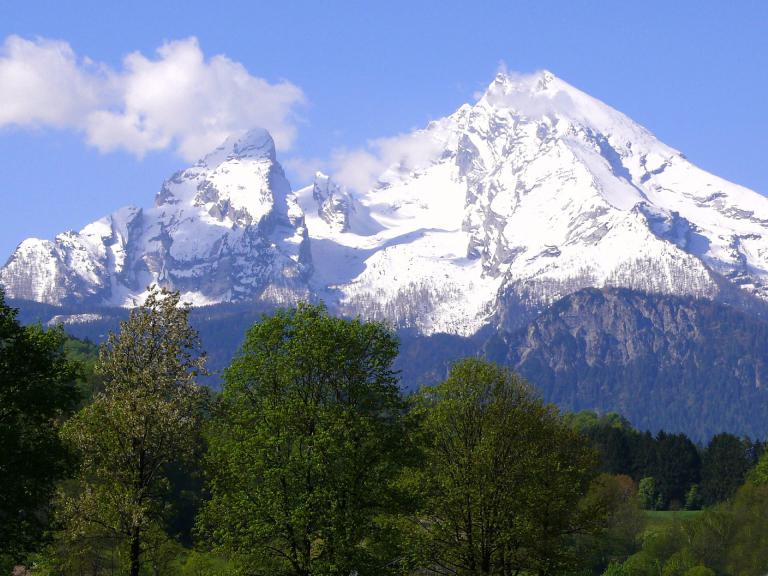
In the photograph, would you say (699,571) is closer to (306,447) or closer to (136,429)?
(306,447)

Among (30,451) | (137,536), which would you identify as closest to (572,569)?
(137,536)

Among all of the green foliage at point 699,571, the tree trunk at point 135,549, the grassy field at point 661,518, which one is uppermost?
the grassy field at point 661,518

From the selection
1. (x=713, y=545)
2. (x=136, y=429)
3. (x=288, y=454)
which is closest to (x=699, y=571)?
(x=713, y=545)

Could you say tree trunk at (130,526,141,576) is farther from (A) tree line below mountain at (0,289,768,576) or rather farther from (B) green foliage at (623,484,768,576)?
(B) green foliage at (623,484,768,576)

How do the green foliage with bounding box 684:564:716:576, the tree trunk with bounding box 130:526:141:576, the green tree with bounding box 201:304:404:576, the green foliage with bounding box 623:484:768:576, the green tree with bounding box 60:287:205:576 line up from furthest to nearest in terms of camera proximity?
the green foliage with bounding box 623:484:768:576, the green foliage with bounding box 684:564:716:576, the green tree with bounding box 201:304:404:576, the green tree with bounding box 60:287:205:576, the tree trunk with bounding box 130:526:141:576

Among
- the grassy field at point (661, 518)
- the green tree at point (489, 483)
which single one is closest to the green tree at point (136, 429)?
the green tree at point (489, 483)

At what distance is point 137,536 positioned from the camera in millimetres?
49969

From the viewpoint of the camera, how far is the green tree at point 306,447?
52094 millimetres

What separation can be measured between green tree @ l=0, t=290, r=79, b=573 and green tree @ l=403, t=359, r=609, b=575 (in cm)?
1728

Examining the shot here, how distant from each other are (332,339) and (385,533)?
10343 mm

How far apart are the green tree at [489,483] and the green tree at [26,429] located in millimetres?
17279

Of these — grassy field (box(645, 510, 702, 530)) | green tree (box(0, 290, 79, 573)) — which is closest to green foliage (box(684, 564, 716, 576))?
grassy field (box(645, 510, 702, 530))

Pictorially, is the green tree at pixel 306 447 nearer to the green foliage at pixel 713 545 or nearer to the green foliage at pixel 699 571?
the green foliage at pixel 699 571

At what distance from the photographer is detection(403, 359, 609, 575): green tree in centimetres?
5438
